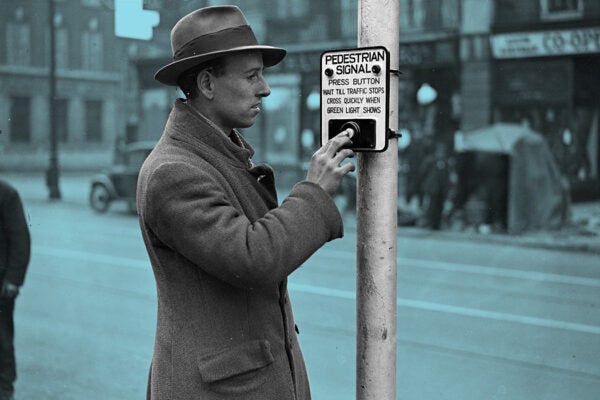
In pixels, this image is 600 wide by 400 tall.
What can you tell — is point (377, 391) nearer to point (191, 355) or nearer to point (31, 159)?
point (191, 355)

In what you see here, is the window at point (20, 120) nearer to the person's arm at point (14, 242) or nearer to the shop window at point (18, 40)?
the shop window at point (18, 40)

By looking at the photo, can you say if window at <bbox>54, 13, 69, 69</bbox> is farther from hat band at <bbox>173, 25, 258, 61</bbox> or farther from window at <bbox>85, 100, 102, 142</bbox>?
hat band at <bbox>173, 25, 258, 61</bbox>

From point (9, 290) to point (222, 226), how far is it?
2.90 metres

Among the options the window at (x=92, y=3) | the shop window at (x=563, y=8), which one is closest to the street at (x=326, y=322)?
the window at (x=92, y=3)

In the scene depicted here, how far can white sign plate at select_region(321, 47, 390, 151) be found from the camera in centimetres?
159

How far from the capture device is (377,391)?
5.54 feet

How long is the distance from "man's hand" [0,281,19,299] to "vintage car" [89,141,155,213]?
932mm

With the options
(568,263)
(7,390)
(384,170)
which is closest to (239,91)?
(384,170)

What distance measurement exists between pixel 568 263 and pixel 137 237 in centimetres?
345

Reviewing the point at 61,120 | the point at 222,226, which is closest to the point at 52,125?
the point at 61,120

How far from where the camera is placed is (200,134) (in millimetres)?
1730

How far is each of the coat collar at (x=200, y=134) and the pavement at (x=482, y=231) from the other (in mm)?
2653

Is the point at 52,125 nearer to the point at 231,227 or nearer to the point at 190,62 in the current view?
the point at 190,62

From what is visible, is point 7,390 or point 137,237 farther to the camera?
point 137,237
